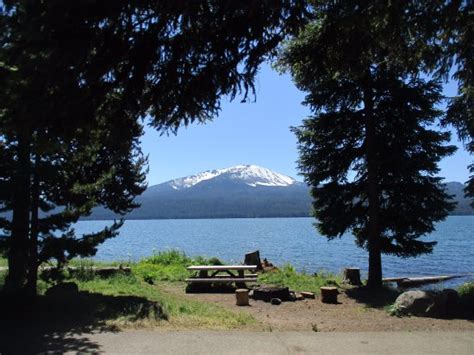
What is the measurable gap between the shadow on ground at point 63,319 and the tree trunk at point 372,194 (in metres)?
8.05

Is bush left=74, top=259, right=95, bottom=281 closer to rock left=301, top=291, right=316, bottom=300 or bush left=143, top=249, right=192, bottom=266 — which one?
bush left=143, top=249, right=192, bottom=266

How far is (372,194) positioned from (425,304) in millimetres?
6379

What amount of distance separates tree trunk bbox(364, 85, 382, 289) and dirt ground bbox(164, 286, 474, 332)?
5.88ft

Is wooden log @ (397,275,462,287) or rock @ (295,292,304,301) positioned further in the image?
wooden log @ (397,275,462,287)

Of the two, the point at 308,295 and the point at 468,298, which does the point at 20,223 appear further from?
the point at 468,298

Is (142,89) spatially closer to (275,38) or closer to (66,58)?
(66,58)

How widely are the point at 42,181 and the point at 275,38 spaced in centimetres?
800

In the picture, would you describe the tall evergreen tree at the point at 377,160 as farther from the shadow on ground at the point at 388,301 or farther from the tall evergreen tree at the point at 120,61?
the tall evergreen tree at the point at 120,61

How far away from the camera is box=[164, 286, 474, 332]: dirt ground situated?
362 inches

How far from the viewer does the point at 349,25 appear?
20.9 feet

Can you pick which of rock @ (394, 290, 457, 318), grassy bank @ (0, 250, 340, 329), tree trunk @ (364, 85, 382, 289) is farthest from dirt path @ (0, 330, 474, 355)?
tree trunk @ (364, 85, 382, 289)

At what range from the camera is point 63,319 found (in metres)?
9.40

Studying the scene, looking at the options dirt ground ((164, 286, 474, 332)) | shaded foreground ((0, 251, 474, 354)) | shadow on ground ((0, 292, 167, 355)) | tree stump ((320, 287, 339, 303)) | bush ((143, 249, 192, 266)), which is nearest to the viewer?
shadow on ground ((0, 292, 167, 355))

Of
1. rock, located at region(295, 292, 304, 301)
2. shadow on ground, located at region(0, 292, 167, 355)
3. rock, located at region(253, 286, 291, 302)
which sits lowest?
rock, located at region(295, 292, 304, 301)
